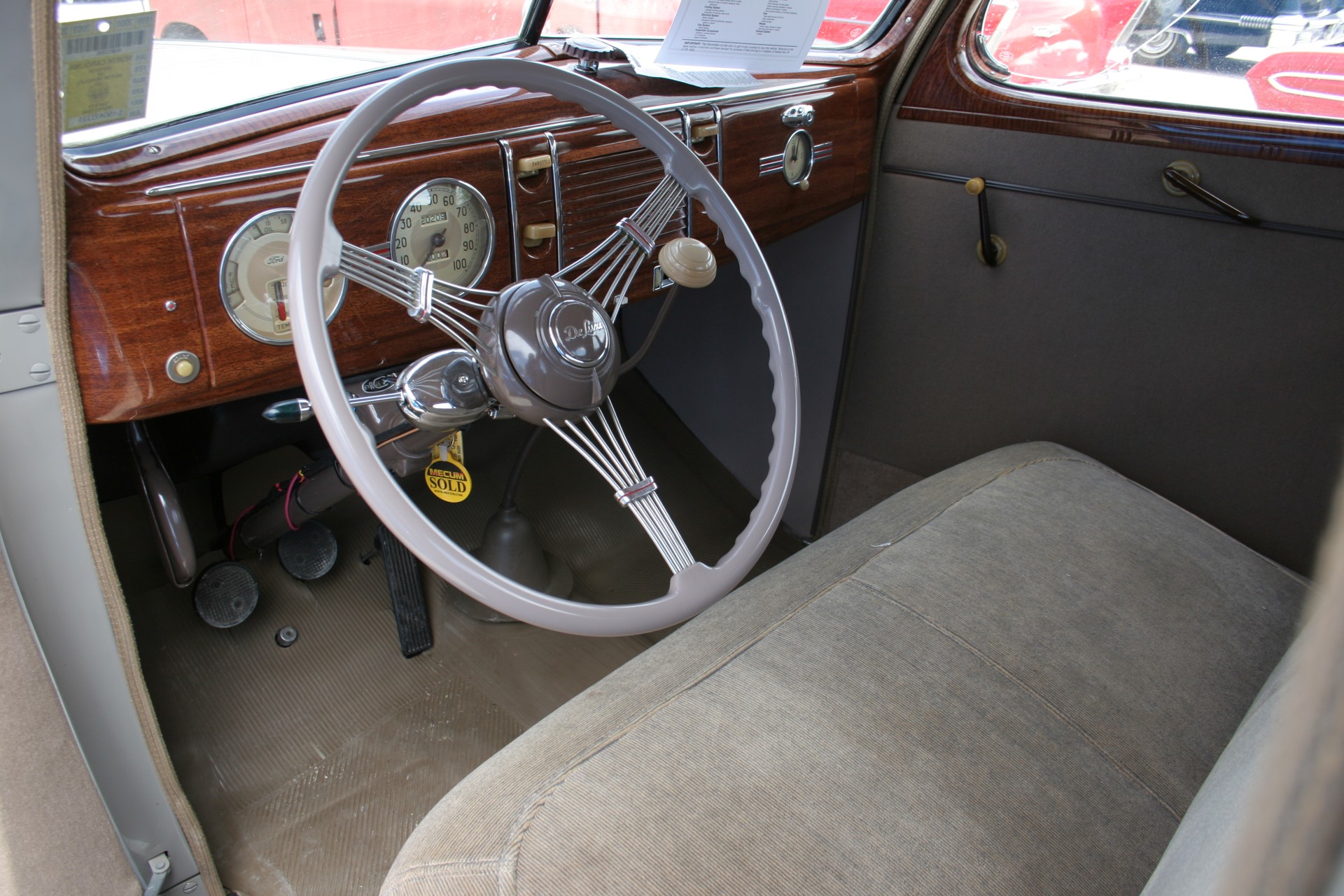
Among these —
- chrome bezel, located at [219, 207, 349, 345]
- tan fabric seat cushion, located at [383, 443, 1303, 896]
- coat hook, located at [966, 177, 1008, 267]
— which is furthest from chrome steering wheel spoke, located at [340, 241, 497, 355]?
coat hook, located at [966, 177, 1008, 267]

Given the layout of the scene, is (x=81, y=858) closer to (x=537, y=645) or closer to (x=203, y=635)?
(x=203, y=635)

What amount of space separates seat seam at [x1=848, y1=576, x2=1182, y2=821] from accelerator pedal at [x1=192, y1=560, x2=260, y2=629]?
109cm

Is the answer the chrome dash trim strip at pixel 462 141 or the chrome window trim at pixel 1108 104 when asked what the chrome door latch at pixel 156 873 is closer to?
the chrome dash trim strip at pixel 462 141

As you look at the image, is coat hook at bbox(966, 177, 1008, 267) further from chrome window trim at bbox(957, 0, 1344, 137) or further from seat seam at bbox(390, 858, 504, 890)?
seat seam at bbox(390, 858, 504, 890)

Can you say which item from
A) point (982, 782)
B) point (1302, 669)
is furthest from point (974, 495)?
point (1302, 669)

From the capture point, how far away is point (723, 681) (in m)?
0.91

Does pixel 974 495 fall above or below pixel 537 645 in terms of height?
above

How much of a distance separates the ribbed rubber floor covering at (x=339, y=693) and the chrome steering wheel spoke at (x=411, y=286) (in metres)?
0.85

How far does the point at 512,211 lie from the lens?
1.17 meters

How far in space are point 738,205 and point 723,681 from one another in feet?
2.89

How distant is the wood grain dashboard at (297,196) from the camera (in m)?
0.87

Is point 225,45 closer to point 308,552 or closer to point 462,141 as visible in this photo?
point 462,141

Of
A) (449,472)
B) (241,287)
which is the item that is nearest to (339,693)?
(449,472)

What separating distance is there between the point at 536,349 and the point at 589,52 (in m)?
0.70
